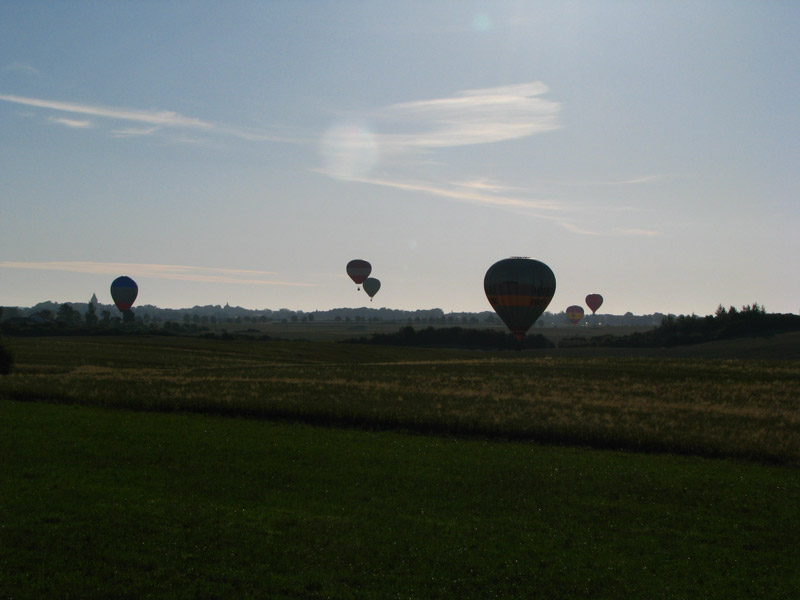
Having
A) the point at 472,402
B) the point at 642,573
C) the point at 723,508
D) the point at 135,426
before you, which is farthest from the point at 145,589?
the point at 472,402

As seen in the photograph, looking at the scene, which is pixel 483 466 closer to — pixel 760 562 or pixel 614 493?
pixel 614 493

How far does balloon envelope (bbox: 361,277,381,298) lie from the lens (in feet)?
414

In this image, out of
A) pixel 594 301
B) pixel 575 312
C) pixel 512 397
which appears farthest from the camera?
pixel 575 312

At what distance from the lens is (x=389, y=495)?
62.8 ft

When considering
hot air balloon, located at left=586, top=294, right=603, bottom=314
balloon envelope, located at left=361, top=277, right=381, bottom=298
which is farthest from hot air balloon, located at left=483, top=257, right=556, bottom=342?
hot air balloon, located at left=586, top=294, right=603, bottom=314

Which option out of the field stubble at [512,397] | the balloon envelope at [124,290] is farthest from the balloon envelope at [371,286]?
the field stubble at [512,397]

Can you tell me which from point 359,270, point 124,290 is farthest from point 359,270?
point 124,290

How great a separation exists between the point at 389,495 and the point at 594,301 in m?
149

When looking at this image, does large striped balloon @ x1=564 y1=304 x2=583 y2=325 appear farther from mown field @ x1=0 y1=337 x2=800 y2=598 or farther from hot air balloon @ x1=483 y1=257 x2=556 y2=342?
mown field @ x1=0 y1=337 x2=800 y2=598

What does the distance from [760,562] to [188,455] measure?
15.8 metres

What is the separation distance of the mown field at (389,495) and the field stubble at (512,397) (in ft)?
0.55

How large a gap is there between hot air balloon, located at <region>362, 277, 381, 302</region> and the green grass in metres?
100.0

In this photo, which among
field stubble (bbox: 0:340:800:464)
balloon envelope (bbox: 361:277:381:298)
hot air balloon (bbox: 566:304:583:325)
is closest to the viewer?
field stubble (bbox: 0:340:800:464)

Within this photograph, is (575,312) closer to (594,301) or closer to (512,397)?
(594,301)
